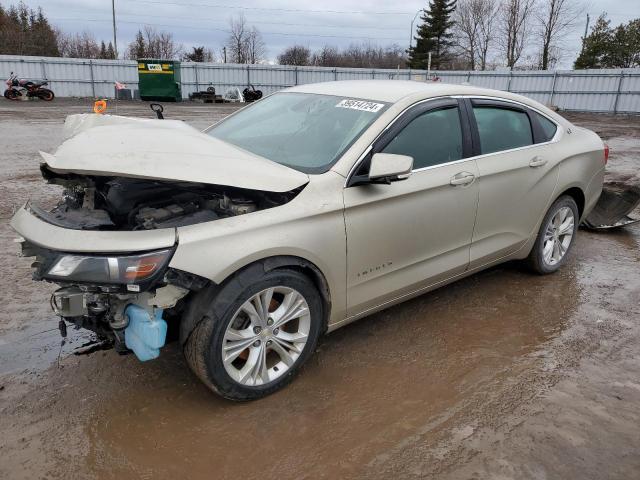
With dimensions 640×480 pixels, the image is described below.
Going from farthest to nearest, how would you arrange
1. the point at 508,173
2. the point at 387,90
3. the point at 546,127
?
the point at 546,127, the point at 508,173, the point at 387,90

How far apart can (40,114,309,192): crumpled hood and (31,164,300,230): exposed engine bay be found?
114 mm

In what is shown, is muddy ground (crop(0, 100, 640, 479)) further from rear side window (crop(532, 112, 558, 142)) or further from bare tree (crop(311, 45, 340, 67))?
bare tree (crop(311, 45, 340, 67))

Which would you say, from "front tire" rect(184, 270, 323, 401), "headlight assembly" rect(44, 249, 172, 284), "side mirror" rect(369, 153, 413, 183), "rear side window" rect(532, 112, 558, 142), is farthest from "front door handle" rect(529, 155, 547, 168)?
"headlight assembly" rect(44, 249, 172, 284)

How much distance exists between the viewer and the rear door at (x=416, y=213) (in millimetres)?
3158

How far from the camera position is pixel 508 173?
4.02 m

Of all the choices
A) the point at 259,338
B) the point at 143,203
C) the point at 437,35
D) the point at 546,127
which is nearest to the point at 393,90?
the point at 546,127

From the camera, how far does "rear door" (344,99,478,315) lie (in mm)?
3158

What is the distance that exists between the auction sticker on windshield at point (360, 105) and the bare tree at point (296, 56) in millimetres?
64553

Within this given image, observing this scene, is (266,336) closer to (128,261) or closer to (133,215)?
(128,261)

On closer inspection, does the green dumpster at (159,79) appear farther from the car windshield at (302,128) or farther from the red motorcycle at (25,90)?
the car windshield at (302,128)

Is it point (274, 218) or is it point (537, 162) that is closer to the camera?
point (274, 218)

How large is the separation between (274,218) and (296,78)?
114 feet

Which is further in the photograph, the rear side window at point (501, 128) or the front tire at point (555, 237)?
the front tire at point (555, 237)

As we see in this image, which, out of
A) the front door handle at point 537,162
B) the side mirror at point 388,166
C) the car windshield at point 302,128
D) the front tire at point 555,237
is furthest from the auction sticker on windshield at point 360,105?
the front tire at point 555,237
